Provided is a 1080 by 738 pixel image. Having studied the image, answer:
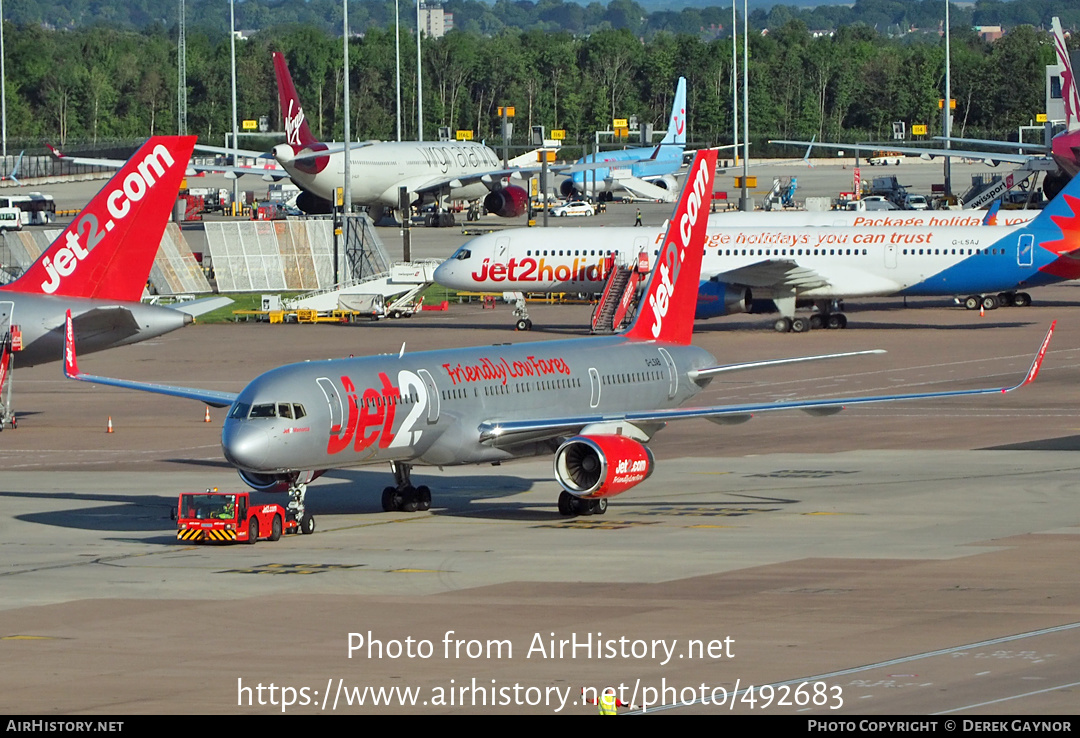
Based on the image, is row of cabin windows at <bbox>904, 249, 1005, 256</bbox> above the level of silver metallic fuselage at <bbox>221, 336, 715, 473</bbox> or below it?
above

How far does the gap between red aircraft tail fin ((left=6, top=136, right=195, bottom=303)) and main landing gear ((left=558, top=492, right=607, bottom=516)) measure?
18797mm

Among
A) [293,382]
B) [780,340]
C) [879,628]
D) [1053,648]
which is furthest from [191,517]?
[780,340]

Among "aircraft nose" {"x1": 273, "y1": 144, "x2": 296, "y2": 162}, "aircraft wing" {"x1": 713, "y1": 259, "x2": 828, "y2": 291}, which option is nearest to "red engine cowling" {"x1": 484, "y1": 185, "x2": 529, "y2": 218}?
"aircraft nose" {"x1": 273, "y1": 144, "x2": 296, "y2": 162}

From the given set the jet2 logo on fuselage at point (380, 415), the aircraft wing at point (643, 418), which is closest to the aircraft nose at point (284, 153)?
the aircraft wing at point (643, 418)

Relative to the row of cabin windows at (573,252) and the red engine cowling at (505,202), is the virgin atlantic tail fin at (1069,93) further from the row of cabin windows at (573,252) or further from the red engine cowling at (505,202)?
the row of cabin windows at (573,252)

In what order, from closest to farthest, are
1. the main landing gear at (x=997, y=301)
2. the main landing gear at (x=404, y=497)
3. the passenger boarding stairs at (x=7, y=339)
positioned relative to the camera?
the main landing gear at (x=404, y=497), the passenger boarding stairs at (x=7, y=339), the main landing gear at (x=997, y=301)

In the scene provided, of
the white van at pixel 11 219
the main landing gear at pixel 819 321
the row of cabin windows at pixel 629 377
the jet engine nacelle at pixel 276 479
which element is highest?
the white van at pixel 11 219

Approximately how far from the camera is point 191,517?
110ft

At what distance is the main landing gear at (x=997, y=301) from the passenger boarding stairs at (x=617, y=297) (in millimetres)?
18221

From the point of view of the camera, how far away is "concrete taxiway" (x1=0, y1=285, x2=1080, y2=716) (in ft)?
69.6

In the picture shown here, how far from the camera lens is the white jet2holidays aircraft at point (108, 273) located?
50062mm

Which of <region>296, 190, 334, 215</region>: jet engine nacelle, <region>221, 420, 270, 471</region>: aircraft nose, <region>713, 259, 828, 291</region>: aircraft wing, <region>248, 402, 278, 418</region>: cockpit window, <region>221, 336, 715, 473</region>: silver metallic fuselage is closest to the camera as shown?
<region>221, 420, 270, 471</region>: aircraft nose

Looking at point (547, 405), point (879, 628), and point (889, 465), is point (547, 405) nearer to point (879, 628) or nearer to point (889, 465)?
point (889, 465)

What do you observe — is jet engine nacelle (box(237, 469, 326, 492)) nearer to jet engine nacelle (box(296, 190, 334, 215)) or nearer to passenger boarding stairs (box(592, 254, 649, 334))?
passenger boarding stairs (box(592, 254, 649, 334))
